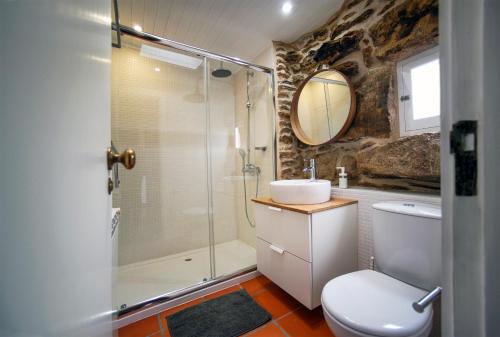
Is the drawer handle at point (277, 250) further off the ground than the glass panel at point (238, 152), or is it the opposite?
the glass panel at point (238, 152)

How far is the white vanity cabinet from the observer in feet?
4.09

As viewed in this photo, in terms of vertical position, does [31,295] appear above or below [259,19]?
below

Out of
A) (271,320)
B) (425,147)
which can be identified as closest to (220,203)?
(271,320)

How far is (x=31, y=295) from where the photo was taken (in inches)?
9.0

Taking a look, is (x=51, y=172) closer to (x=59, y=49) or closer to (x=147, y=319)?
(x=59, y=49)

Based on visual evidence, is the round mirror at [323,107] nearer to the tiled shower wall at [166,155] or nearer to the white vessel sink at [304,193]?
the white vessel sink at [304,193]

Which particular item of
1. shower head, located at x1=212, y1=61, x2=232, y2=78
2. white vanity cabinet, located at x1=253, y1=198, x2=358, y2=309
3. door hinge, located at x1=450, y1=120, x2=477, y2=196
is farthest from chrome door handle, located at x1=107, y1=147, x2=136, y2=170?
shower head, located at x1=212, y1=61, x2=232, y2=78

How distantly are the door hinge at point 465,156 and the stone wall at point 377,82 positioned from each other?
1136 millimetres

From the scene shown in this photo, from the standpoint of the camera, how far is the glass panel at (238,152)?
2207mm

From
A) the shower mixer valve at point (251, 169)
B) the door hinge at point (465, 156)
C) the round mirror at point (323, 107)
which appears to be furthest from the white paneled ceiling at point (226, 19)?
the door hinge at point (465, 156)

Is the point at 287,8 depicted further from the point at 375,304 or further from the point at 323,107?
the point at 375,304

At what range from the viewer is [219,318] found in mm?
1358

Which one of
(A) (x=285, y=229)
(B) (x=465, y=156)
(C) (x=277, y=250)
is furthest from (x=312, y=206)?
(B) (x=465, y=156)

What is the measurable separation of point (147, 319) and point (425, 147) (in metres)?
2.14
